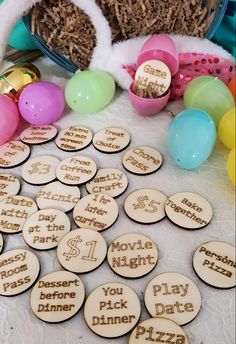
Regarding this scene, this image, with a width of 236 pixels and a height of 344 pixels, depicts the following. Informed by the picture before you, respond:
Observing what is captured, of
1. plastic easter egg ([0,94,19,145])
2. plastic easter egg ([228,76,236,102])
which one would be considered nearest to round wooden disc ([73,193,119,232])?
plastic easter egg ([0,94,19,145])

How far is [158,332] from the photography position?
52cm

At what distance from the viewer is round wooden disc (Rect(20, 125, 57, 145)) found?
0.82 meters

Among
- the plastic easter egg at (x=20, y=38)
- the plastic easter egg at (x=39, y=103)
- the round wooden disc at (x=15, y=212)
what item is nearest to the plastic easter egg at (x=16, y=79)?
the plastic easter egg at (x=39, y=103)

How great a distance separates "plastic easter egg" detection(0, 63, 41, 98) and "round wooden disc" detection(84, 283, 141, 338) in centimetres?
47

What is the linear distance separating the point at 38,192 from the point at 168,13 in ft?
1.53

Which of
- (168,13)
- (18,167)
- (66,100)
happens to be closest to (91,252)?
(18,167)

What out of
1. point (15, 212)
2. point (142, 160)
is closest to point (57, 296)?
point (15, 212)

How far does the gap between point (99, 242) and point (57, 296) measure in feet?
0.34

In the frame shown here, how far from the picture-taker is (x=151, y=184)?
72 cm

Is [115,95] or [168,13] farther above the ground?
[168,13]

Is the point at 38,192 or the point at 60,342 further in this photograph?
the point at 38,192

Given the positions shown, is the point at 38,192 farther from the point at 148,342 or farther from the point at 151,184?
the point at 148,342

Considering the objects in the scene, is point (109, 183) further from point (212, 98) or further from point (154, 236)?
point (212, 98)

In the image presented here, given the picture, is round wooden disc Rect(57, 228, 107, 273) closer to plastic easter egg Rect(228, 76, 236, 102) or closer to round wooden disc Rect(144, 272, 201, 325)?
Answer: round wooden disc Rect(144, 272, 201, 325)
